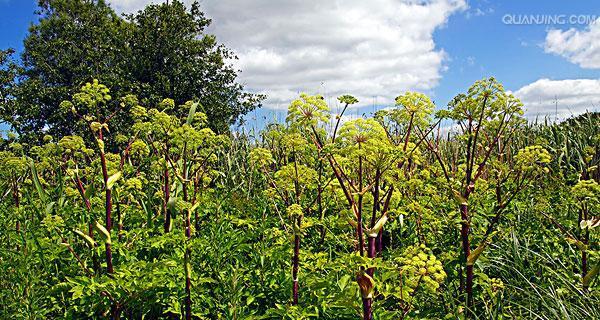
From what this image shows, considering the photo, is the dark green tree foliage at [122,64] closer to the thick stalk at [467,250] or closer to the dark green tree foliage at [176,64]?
the dark green tree foliage at [176,64]

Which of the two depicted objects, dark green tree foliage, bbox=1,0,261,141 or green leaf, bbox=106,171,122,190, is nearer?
green leaf, bbox=106,171,122,190

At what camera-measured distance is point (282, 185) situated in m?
3.63

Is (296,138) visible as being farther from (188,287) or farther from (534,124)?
(534,124)

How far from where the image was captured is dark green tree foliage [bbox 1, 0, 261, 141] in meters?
28.3

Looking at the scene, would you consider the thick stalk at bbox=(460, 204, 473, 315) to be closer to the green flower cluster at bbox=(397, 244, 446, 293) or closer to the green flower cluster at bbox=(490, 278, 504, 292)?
the green flower cluster at bbox=(490, 278, 504, 292)

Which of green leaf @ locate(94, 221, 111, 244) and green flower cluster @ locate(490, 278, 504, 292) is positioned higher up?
green leaf @ locate(94, 221, 111, 244)

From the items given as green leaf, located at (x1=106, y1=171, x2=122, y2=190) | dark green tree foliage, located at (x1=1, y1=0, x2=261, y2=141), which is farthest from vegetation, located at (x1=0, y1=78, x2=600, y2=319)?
dark green tree foliage, located at (x1=1, y1=0, x2=261, y2=141)

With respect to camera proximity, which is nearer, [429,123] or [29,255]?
[429,123]

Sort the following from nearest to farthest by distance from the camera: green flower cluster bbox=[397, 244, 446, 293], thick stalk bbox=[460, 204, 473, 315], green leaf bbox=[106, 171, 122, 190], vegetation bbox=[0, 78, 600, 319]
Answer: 1. green flower cluster bbox=[397, 244, 446, 293]
2. vegetation bbox=[0, 78, 600, 319]
3. thick stalk bbox=[460, 204, 473, 315]
4. green leaf bbox=[106, 171, 122, 190]

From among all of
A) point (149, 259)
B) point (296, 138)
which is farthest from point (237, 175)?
point (296, 138)

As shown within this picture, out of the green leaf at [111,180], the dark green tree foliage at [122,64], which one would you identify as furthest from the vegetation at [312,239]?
the dark green tree foliage at [122,64]

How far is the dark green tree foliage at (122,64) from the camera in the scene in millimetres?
28297

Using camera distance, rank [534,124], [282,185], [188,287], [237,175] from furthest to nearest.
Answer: [534,124]
[237,175]
[282,185]
[188,287]

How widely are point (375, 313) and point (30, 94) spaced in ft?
115
